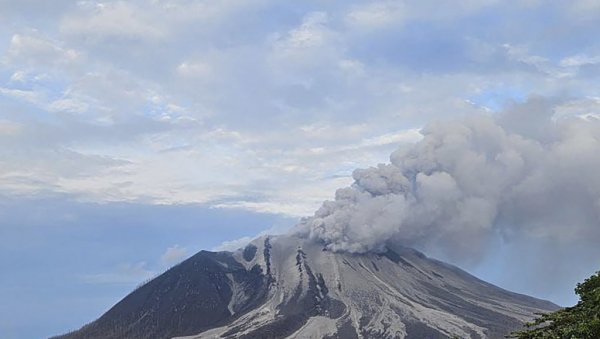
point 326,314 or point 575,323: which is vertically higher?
point 326,314

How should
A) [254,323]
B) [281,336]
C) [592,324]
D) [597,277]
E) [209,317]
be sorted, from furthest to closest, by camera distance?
1. [209,317]
2. [254,323]
3. [281,336]
4. [597,277]
5. [592,324]

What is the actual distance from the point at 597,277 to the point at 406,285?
569 ft

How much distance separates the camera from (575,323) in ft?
78.1

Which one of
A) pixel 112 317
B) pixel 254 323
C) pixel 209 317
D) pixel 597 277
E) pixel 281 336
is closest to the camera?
pixel 597 277

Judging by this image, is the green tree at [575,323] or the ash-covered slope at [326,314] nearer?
the green tree at [575,323]

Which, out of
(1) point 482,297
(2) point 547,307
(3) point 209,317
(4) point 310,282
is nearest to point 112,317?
(3) point 209,317

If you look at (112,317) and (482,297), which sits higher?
(112,317)

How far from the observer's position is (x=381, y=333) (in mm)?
154375

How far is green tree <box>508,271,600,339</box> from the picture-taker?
2127cm

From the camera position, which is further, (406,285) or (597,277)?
(406,285)

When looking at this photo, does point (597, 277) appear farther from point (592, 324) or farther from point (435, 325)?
point (435, 325)

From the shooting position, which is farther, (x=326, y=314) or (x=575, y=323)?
(x=326, y=314)

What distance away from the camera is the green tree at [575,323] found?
21.3 metres

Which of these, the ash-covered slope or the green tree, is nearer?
the green tree
